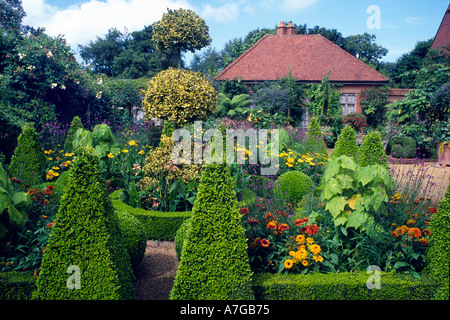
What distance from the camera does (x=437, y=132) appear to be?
11.4 meters

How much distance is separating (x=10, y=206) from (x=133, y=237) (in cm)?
129

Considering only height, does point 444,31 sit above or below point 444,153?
above

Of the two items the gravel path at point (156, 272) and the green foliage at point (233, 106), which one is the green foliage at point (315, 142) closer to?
the gravel path at point (156, 272)

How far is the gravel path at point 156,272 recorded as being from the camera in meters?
3.59

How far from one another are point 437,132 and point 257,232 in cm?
1063

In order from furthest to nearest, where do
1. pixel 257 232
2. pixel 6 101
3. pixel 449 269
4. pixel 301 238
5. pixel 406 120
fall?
1. pixel 406 120
2. pixel 6 101
3. pixel 257 232
4. pixel 301 238
5. pixel 449 269

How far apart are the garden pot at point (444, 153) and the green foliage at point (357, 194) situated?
8.99 m

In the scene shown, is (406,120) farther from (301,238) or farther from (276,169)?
(301,238)

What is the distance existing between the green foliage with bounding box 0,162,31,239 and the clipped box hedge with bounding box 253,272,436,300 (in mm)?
2142

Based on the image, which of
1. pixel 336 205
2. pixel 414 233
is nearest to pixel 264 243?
pixel 336 205

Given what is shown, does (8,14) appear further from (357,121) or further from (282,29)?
(357,121)

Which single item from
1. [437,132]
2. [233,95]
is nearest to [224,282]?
[437,132]

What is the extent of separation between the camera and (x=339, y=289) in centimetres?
283

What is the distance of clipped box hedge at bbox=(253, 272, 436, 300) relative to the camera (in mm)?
2820
